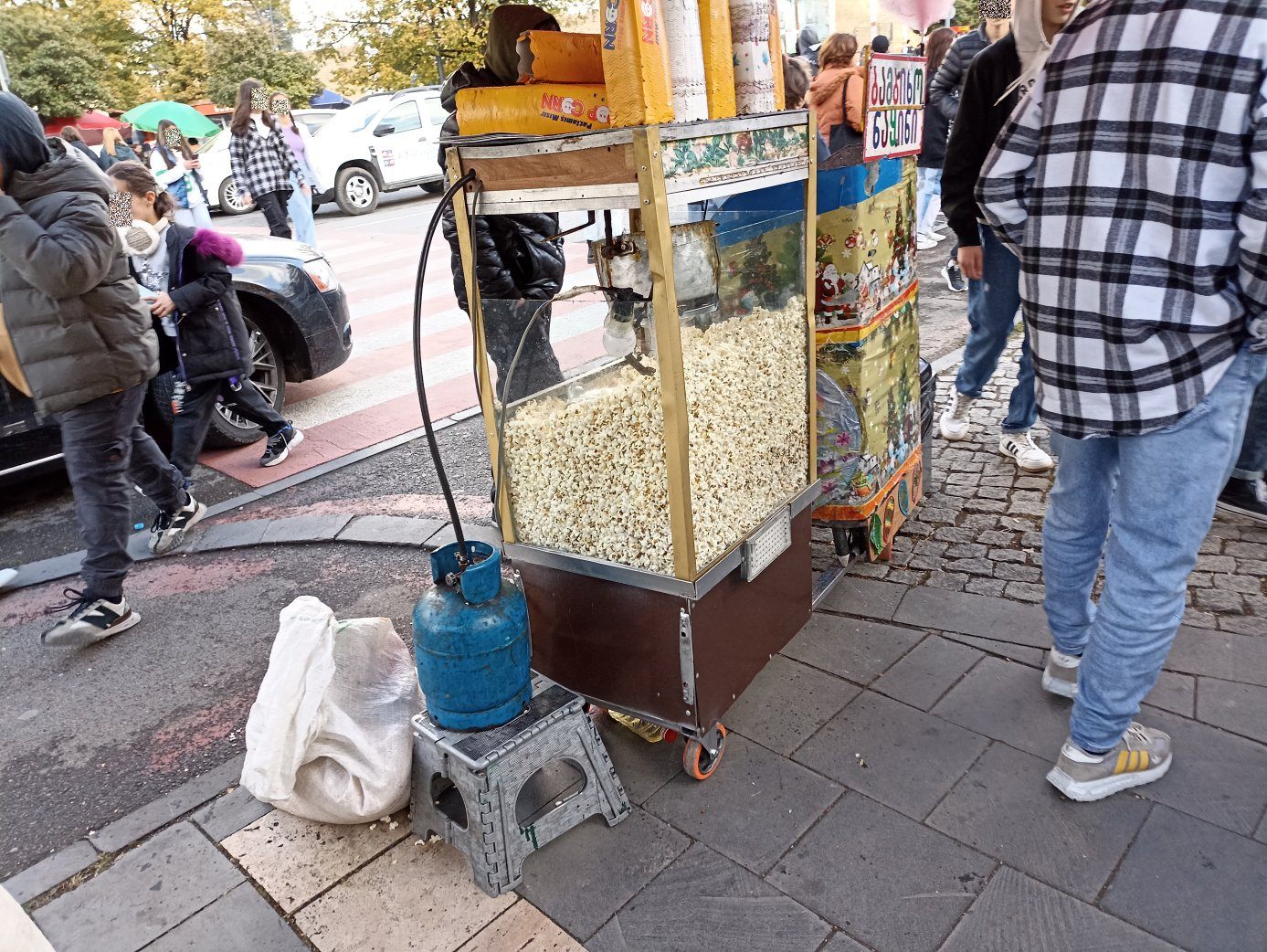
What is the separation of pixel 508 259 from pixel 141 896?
7.21 ft

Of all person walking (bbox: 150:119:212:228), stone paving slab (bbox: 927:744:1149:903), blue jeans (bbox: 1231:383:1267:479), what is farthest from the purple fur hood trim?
person walking (bbox: 150:119:212:228)

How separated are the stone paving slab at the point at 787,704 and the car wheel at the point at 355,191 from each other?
15618 mm

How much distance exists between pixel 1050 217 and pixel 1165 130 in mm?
287

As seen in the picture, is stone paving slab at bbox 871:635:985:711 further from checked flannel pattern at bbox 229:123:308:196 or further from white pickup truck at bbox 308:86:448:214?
white pickup truck at bbox 308:86:448:214

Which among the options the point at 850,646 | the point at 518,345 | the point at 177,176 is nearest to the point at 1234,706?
the point at 850,646

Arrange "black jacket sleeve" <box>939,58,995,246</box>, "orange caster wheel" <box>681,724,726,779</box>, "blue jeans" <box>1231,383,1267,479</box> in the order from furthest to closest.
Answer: "blue jeans" <box>1231,383,1267,479</box>
"black jacket sleeve" <box>939,58,995,246</box>
"orange caster wheel" <box>681,724,726,779</box>

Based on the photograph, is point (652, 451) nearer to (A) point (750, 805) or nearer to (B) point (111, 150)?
(A) point (750, 805)

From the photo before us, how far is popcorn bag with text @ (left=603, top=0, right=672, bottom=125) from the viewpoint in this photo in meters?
1.88

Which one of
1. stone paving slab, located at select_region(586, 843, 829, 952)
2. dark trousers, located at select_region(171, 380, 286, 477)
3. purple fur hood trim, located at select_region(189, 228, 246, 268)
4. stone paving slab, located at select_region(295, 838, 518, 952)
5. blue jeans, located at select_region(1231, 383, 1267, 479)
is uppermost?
purple fur hood trim, located at select_region(189, 228, 246, 268)

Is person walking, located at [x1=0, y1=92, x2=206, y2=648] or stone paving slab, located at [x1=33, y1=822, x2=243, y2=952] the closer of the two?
stone paving slab, located at [x1=33, y1=822, x2=243, y2=952]

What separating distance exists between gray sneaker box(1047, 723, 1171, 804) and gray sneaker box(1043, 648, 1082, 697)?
308 millimetres

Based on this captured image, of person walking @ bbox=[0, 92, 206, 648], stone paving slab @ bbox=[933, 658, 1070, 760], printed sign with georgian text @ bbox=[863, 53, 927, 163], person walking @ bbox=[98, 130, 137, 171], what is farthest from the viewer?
person walking @ bbox=[98, 130, 137, 171]

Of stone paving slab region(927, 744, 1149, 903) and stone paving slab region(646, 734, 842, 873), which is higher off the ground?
stone paving slab region(646, 734, 842, 873)

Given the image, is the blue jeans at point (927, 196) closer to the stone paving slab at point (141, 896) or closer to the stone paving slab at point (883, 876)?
the stone paving slab at point (883, 876)
